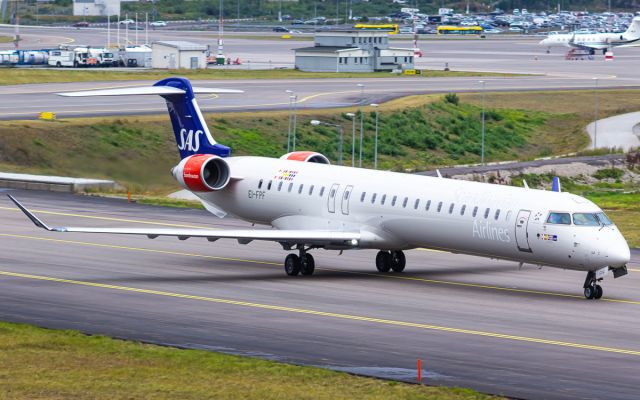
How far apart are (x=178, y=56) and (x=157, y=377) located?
109 metres

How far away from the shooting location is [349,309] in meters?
32.3

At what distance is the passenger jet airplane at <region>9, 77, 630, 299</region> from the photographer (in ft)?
110

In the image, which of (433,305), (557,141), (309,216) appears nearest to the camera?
(433,305)

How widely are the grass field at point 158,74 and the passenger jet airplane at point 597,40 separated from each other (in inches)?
1788

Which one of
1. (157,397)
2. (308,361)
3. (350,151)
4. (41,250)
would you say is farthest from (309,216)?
(350,151)

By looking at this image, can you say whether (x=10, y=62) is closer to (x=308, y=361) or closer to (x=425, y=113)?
(x=425, y=113)

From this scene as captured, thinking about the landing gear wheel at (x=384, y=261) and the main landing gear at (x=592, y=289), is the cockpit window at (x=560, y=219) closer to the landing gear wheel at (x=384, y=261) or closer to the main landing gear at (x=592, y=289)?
the main landing gear at (x=592, y=289)

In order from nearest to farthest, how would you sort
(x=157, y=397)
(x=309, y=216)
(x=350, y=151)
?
(x=157, y=397), (x=309, y=216), (x=350, y=151)

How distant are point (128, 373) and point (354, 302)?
992cm

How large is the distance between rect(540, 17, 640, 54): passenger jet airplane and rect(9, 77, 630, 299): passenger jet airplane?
461 ft

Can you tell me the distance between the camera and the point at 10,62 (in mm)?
134250

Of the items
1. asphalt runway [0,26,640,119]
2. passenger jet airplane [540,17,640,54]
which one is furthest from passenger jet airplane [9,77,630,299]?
passenger jet airplane [540,17,640,54]

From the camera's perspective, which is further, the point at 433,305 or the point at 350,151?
the point at 350,151

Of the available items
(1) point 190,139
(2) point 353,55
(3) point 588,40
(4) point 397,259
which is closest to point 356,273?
(4) point 397,259
